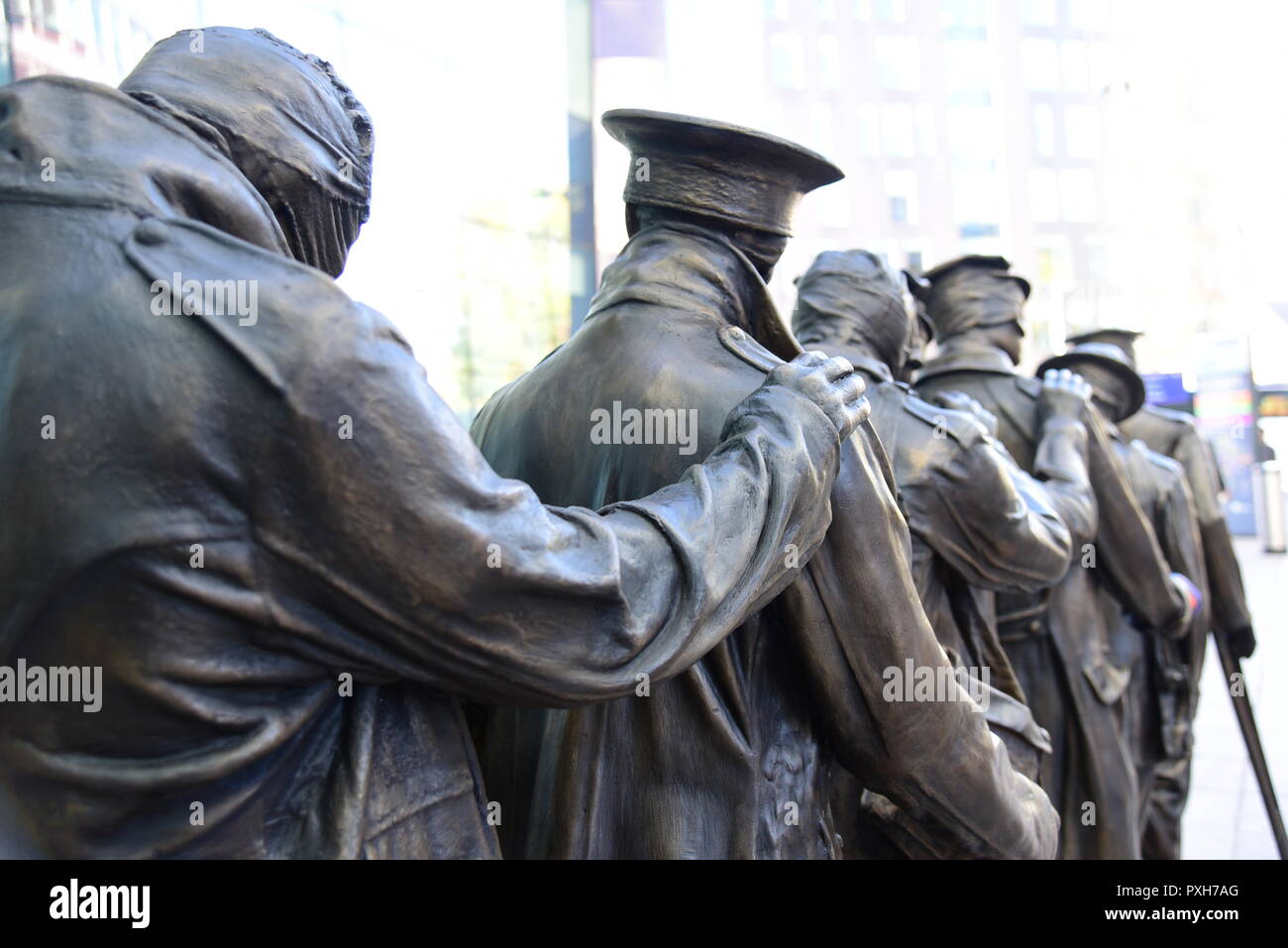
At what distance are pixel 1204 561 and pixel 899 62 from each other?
7105 mm

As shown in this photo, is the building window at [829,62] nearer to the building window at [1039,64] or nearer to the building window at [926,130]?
the building window at [926,130]

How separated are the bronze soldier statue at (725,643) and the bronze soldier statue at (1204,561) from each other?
3.65 metres

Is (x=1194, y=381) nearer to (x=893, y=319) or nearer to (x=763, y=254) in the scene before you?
(x=893, y=319)

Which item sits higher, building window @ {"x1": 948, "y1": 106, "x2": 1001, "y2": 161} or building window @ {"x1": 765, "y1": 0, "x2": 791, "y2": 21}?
building window @ {"x1": 765, "y1": 0, "x2": 791, "y2": 21}

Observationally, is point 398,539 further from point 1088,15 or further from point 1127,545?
point 1088,15

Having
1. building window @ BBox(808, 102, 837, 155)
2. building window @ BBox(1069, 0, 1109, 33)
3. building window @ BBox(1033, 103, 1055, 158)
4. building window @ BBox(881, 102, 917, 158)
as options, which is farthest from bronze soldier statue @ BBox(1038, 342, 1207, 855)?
building window @ BBox(1069, 0, 1109, 33)

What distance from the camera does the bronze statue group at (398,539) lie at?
1377 mm

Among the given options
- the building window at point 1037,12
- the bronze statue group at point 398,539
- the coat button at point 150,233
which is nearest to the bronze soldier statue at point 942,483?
the bronze statue group at point 398,539

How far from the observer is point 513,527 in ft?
4.81

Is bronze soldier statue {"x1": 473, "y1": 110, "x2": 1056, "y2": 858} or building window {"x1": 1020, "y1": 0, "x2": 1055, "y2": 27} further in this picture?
building window {"x1": 1020, "y1": 0, "x2": 1055, "y2": 27}

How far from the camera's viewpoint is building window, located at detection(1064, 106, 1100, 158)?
523 inches

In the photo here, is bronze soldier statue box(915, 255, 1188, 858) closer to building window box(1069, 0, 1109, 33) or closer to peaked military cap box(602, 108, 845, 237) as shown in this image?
peaked military cap box(602, 108, 845, 237)
